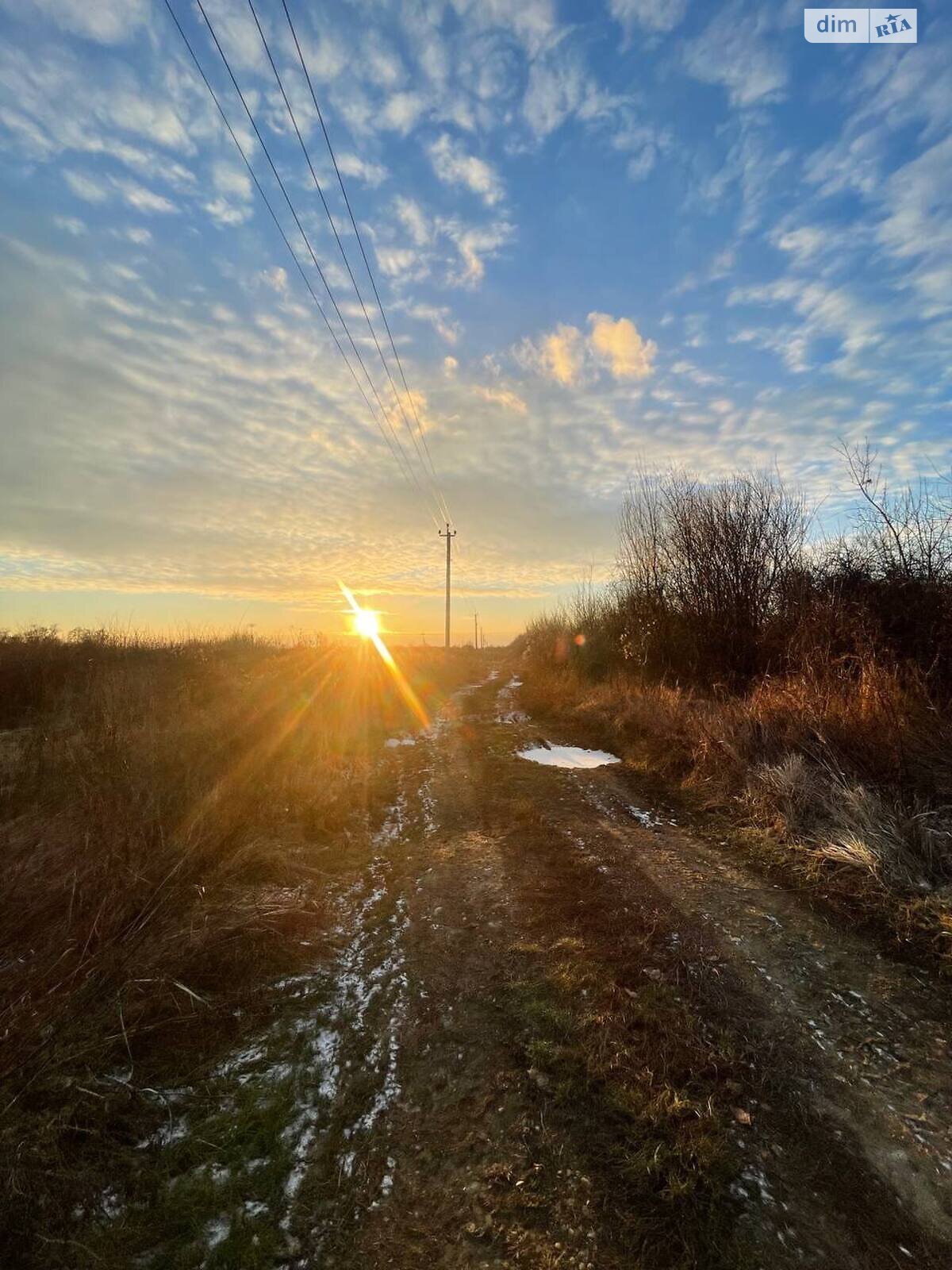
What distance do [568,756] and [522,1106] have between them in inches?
263

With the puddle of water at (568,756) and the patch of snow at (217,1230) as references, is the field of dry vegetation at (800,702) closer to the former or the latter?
the puddle of water at (568,756)

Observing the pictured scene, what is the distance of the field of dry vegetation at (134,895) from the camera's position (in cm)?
225

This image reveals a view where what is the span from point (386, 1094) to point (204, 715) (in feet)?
25.1

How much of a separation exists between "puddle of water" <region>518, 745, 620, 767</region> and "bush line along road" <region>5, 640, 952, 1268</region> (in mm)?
4282

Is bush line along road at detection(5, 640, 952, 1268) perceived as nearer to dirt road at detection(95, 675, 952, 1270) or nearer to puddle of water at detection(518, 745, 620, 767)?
dirt road at detection(95, 675, 952, 1270)

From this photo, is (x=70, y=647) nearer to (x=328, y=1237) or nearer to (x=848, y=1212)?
(x=328, y=1237)

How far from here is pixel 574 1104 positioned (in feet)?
7.80

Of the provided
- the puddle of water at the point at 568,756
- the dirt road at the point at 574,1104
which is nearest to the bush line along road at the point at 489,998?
Answer: the dirt road at the point at 574,1104

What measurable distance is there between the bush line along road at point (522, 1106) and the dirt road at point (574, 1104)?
1cm

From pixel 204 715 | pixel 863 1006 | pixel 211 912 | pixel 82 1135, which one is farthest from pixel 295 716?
pixel 863 1006

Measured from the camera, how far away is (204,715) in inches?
354

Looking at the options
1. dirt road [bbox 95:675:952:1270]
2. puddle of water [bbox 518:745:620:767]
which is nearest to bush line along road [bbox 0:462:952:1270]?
dirt road [bbox 95:675:952:1270]

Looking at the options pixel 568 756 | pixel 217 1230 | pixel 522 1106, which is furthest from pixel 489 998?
pixel 568 756

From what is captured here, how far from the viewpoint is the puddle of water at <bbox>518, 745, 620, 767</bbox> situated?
8.46 meters
